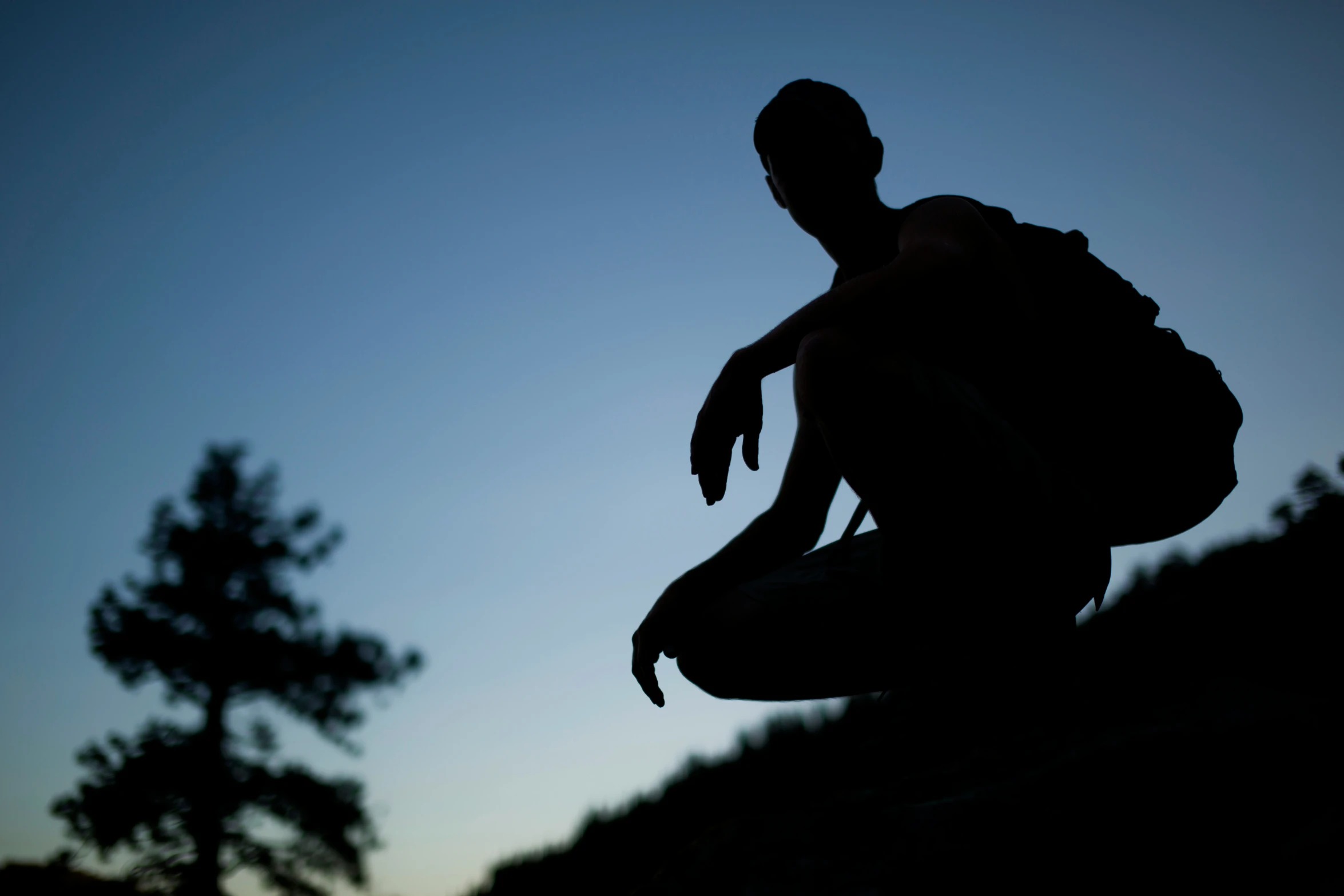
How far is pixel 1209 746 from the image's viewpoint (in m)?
1.44

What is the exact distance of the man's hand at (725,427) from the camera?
1.82 metres

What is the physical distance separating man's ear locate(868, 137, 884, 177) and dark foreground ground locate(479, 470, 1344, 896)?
3.90ft

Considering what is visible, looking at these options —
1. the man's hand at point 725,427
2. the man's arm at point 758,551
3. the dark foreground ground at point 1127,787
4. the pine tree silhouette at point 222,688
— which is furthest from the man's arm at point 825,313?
the pine tree silhouette at point 222,688

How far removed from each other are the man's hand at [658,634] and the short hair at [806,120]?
1.03 meters

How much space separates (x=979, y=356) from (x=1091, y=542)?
45cm

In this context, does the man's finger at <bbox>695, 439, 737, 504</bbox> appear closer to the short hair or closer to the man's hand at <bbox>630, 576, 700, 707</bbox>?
the man's hand at <bbox>630, 576, 700, 707</bbox>

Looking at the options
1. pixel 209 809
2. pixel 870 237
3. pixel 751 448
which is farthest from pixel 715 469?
pixel 209 809

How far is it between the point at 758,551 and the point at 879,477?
437 mm

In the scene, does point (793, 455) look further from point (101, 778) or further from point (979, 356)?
point (101, 778)

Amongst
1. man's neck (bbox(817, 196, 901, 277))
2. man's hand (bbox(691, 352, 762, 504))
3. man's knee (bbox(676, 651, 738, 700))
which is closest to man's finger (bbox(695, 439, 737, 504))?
man's hand (bbox(691, 352, 762, 504))

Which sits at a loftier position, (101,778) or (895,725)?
(101,778)

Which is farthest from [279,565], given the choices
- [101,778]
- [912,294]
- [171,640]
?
[912,294]

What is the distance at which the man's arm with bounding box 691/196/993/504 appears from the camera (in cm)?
168

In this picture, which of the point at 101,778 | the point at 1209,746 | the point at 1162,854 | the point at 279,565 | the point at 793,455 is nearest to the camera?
the point at 1162,854
